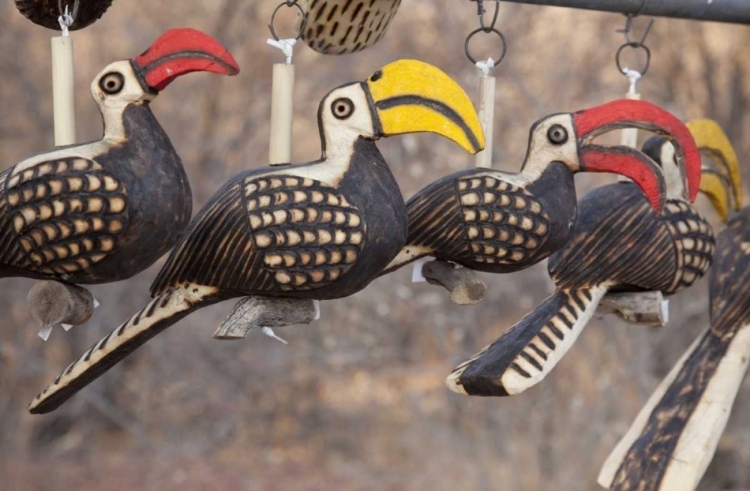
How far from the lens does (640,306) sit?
45.4 inches

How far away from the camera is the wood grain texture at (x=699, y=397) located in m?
1.11

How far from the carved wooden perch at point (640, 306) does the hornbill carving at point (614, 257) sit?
11mm

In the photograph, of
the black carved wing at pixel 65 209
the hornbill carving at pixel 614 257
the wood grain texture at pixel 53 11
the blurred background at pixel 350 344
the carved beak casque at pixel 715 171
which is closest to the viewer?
the black carved wing at pixel 65 209

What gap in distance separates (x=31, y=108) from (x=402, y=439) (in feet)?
4.56

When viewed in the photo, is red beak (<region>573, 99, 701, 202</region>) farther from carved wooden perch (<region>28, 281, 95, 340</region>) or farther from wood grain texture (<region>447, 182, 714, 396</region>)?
carved wooden perch (<region>28, 281, 95, 340</region>)

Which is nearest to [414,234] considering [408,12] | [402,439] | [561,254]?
[561,254]

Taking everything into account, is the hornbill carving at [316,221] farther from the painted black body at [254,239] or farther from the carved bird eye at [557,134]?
the carved bird eye at [557,134]

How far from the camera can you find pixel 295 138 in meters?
2.89

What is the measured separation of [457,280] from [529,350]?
100mm

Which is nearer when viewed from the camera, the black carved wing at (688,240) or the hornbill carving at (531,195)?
the hornbill carving at (531,195)

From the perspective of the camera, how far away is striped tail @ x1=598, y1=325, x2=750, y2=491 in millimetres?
1102

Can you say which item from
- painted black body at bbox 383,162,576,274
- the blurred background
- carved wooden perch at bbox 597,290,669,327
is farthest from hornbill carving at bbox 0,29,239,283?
the blurred background

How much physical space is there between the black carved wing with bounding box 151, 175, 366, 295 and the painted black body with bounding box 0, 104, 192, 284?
41 millimetres

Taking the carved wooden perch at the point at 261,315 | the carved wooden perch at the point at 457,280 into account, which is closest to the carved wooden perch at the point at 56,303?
the carved wooden perch at the point at 261,315
